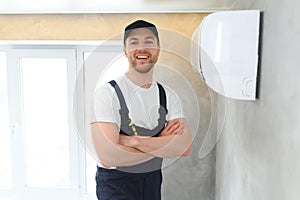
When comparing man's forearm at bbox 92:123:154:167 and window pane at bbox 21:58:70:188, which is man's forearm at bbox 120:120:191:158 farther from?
window pane at bbox 21:58:70:188

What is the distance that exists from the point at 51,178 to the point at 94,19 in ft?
4.46

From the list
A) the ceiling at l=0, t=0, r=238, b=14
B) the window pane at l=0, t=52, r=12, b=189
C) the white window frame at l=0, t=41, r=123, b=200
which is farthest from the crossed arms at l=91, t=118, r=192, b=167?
the window pane at l=0, t=52, r=12, b=189

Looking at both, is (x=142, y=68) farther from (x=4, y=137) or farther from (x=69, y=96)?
(x=4, y=137)

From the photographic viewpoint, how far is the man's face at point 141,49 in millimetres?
1720

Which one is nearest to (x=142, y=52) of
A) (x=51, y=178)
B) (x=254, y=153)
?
(x=254, y=153)

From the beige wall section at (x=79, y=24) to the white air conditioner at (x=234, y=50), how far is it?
909 mm

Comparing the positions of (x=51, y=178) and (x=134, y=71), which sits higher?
(x=134, y=71)

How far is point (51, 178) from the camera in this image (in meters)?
3.04

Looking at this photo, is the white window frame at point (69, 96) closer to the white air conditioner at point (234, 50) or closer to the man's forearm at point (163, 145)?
the man's forearm at point (163, 145)

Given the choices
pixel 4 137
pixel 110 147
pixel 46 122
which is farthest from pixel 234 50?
pixel 4 137

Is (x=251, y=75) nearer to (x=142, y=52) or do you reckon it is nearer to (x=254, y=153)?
(x=254, y=153)

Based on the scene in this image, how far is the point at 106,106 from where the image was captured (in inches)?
66.0

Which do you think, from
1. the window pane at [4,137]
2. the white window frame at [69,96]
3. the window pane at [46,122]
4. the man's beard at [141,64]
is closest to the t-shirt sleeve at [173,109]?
the man's beard at [141,64]

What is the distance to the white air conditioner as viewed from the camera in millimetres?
1396
